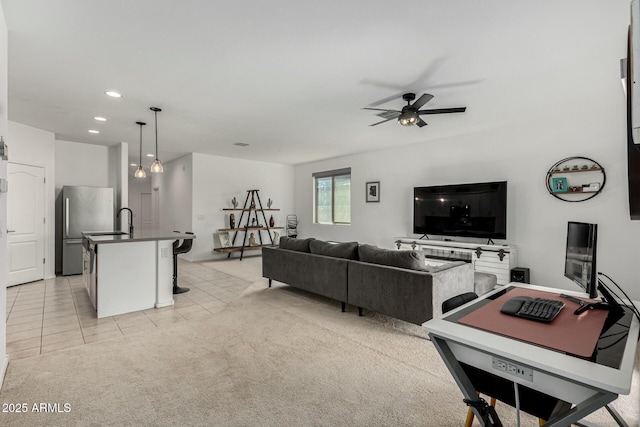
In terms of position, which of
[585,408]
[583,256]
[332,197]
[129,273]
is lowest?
[129,273]

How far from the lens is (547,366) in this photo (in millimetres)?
1026

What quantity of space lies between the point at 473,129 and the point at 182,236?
4.91 metres

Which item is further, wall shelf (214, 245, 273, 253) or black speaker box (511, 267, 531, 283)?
wall shelf (214, 245, 273, 253)

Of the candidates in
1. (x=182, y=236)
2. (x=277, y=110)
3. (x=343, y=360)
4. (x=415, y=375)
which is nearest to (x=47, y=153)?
(x=182, y=236)

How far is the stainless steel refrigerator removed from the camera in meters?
5.62

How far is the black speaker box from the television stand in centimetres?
7

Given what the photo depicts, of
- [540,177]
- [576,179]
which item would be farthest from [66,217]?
[576,179]

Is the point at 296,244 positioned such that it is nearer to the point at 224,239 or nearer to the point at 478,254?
the point at 478,254

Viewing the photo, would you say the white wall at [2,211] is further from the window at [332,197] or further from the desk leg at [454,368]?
the window at [332,197]

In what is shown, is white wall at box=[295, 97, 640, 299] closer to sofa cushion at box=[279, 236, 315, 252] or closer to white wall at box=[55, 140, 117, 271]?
sofa cushion at box=[279, 236, 315, 252]

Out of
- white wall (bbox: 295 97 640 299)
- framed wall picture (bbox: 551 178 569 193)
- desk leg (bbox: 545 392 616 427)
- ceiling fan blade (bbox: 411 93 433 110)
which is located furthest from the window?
desk leg (bbox: 545 392 616 427)

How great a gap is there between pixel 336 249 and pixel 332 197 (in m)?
4.47

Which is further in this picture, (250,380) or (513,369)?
(250,380)

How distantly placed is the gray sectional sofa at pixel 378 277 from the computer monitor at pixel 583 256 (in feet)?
3.94
